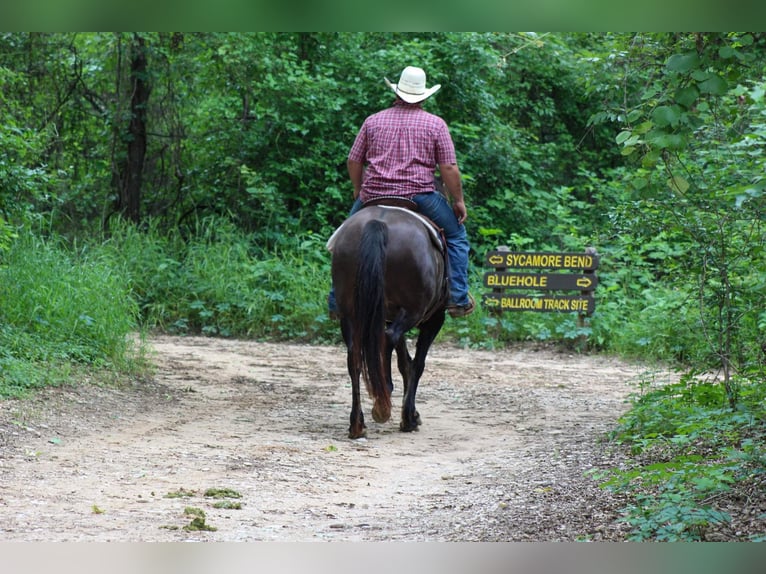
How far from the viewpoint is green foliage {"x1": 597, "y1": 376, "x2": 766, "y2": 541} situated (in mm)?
4035

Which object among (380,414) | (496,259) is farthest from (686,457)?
(496,259)

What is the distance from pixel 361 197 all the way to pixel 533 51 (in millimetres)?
12157

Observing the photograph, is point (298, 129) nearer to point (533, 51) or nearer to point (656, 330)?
point (533, 51)

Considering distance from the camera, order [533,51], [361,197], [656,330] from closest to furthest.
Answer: [361,197], [656,330], [533,51]

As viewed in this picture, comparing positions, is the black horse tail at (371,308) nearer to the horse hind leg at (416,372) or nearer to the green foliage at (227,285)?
the horse hind leg at (416,372)

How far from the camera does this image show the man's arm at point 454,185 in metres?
7.59

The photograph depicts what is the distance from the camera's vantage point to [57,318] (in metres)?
9.10

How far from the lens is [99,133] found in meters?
18.3

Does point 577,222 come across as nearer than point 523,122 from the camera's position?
Yes

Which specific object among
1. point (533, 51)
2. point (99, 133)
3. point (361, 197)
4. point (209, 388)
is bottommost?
point (209, 388)

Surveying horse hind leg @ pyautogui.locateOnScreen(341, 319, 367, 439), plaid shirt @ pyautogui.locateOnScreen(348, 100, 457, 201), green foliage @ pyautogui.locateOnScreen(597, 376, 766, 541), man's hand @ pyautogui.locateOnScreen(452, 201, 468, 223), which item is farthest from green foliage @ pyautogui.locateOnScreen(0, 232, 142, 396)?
green foliage @ pyautogui.locateOnScreen(597, 376, 766, 541)

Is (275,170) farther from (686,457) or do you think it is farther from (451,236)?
(686,457)

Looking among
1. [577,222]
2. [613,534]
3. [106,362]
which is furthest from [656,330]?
[613,534]

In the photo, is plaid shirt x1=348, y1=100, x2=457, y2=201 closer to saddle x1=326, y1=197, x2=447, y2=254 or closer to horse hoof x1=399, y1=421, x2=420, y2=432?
saddle x1=326, y1=197, x2=447, y2=254
